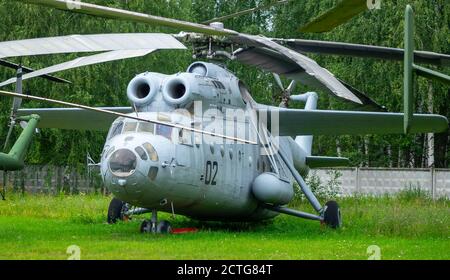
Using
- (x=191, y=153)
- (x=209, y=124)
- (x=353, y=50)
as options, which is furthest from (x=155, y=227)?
(x=353, y=50)

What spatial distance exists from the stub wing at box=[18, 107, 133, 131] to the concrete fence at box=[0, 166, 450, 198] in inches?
638

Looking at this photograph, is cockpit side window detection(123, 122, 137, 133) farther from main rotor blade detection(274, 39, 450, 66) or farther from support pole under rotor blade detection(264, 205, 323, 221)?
support pole under rotor blade detection(264, 205, 323, 221)

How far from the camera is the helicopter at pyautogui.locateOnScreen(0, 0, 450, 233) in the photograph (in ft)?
46.6

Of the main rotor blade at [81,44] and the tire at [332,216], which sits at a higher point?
the main rotor blade at [81,44]

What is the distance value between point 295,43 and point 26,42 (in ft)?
17.4

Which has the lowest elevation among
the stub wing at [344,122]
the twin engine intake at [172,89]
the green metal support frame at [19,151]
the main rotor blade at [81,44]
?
the green metal support frame at [19,151]

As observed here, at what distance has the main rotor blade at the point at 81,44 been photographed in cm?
1216

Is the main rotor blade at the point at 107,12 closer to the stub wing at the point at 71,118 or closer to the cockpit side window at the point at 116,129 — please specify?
the cockpit side window at the point at 116,129

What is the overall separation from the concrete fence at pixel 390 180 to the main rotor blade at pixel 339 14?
81.0 feet

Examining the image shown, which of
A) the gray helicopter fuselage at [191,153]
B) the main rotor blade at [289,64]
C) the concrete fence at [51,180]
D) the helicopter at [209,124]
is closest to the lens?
the main rotor blade at [289,64]

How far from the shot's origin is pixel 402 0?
37000 millimetres

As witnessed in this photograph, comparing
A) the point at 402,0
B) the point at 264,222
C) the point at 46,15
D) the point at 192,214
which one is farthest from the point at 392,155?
the point at 192,214

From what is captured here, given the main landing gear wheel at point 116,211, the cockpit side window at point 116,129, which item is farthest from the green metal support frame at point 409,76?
the main landing gear wheel at point 116,211

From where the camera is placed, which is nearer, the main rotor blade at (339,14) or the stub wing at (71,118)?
the main rotor blade at (339,14)
